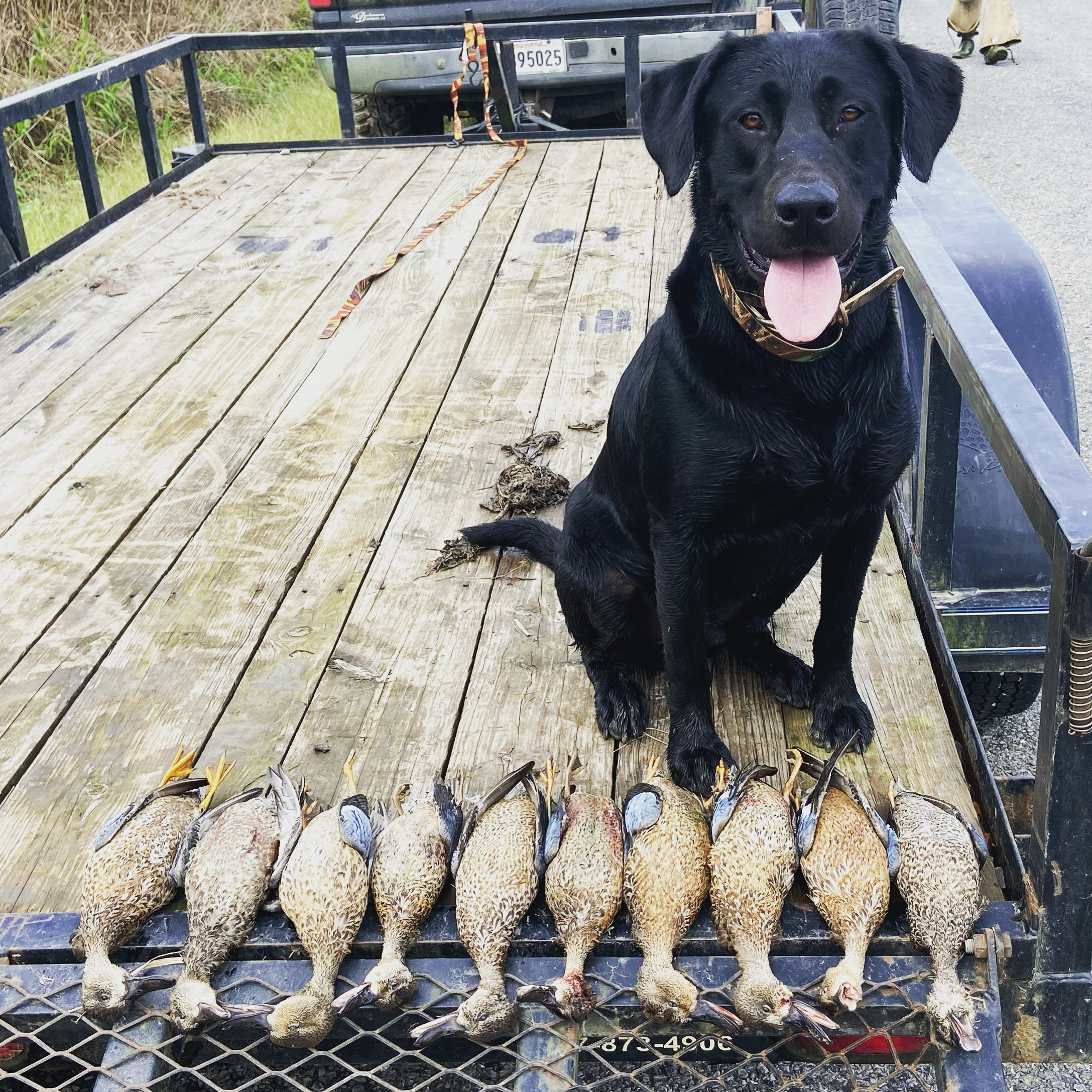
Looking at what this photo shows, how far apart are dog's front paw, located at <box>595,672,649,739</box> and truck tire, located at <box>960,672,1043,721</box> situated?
4.06 ft

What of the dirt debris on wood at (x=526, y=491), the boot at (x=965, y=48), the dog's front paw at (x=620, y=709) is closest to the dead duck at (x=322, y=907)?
the dog's front paw at (x=620, y=709)

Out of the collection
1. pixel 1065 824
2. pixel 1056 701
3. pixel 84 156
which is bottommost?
pixel 1065 824

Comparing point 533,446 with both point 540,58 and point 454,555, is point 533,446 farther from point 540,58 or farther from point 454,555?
point 540,58

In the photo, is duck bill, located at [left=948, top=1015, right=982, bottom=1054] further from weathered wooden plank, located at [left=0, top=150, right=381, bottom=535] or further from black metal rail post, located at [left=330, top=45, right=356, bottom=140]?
black metal rail post, located at [left=330, top=45, right=356, bottom=140]

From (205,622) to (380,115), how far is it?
19.5 ft

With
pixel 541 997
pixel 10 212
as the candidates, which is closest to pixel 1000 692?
pixel 541 997

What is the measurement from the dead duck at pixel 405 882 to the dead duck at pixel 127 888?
1.20 ft

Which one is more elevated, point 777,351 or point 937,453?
point 777,351

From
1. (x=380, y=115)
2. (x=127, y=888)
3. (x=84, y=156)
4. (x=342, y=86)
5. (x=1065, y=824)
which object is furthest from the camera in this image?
(x=380, y=115)

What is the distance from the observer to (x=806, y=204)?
2072mm

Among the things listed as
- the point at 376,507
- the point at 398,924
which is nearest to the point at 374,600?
→ the point at 376,507

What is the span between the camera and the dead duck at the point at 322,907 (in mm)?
1912

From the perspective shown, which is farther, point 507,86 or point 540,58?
point 540,58

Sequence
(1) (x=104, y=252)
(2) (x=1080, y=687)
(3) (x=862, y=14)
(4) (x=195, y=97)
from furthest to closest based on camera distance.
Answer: (4) (x=195, y=97) < (1) (x=104, y=252) < (3) (x=862, y=14) < (2) (x=1080, y=687)
